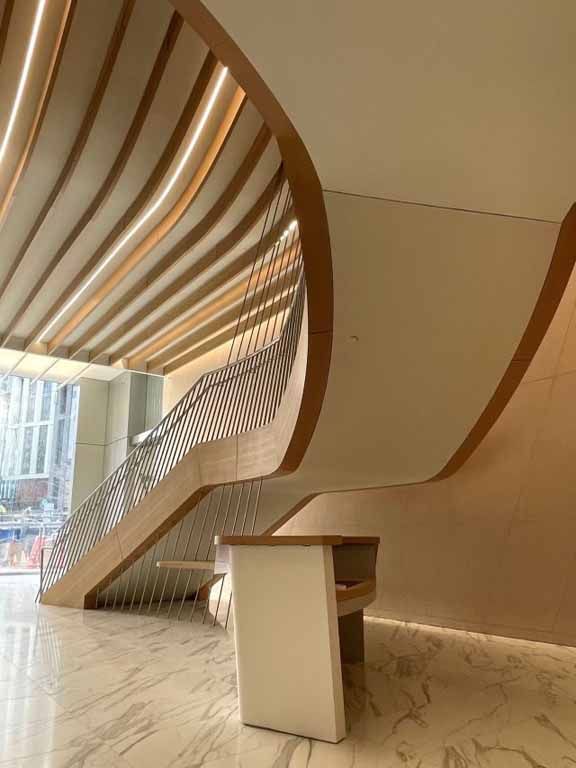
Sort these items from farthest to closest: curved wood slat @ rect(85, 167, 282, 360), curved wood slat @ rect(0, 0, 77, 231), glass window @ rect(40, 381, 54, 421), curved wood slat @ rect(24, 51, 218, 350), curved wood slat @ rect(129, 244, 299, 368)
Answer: glass window @ rect(40, 381, 54, 421)
curved wood slat @ rect(129, 244, 299, 368)
curved wood slat @ rect(85, 167, 282, 360)
curved wood slat @ rect(24, 51, 218, 350)
curved wood slat @ rect(0, 0, 77, 231)

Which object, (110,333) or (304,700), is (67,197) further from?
(304,700)

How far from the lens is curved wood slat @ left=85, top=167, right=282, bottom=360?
7.44m

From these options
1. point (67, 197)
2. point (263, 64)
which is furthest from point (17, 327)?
point (263, 64)

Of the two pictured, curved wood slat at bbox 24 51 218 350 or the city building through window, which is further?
the city building through window

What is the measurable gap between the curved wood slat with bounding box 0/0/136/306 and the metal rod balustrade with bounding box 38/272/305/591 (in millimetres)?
2545

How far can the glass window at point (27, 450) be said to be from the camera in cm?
1633

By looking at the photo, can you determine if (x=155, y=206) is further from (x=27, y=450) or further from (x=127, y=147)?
(x=27, y=450)

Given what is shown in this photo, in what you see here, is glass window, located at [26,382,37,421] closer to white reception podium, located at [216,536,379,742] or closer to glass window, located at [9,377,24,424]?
glass window, located at [9,377,24,424]

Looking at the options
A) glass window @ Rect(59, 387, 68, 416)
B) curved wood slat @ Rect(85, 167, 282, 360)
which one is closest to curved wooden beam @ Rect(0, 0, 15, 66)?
curved wood slat @ Rect(85, 167, 282, 360)

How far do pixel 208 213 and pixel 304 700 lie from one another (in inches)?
238

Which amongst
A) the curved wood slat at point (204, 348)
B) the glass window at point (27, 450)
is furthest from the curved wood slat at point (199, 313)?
the glass window at point (27, 450)

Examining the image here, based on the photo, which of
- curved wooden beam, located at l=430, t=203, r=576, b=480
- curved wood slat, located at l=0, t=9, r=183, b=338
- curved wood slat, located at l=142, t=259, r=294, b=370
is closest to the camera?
curved wooden beam, located at l=430, t=203, r=576, b=480

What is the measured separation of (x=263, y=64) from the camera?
8.78ft

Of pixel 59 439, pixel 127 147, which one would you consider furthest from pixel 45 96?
pixel 59 439
